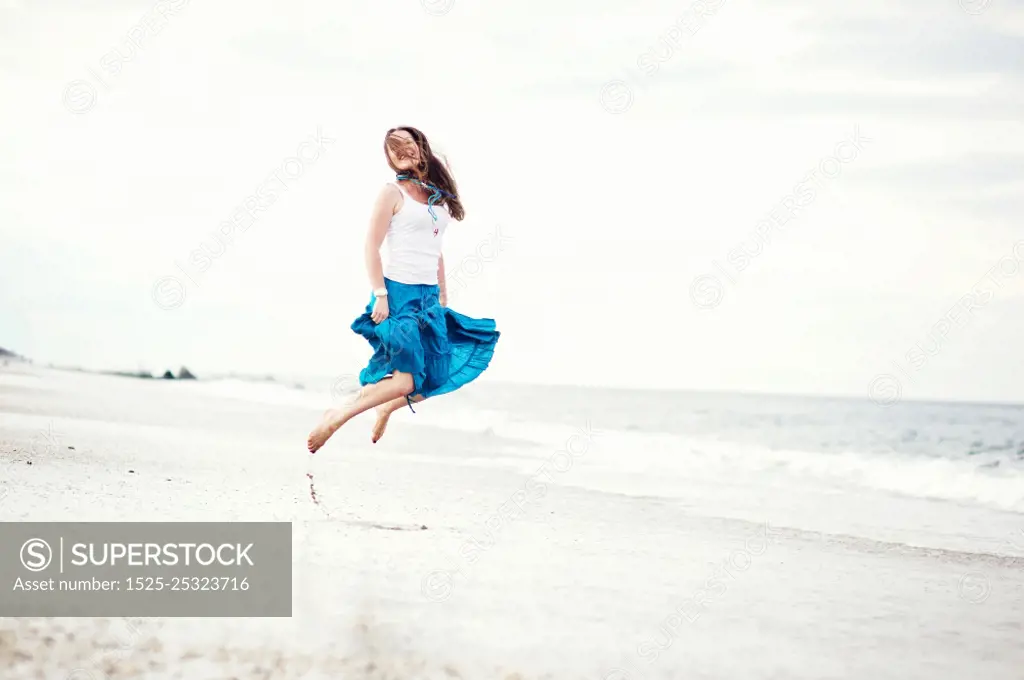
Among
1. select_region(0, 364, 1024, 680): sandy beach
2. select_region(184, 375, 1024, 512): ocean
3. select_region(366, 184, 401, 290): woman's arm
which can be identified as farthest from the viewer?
select_region(184, 375, 1024, 512): ocean

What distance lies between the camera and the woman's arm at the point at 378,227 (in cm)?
381

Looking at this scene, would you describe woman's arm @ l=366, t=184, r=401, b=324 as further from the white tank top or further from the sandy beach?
the sandy beach

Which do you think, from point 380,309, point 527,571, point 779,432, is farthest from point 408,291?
point 779,432

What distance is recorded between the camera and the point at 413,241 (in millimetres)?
3918

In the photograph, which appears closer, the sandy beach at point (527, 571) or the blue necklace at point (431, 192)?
the sandy beach at point (527, 571)

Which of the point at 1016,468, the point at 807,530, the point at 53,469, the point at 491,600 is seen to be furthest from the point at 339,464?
the point at 1016,468

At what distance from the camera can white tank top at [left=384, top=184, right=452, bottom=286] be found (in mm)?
3863

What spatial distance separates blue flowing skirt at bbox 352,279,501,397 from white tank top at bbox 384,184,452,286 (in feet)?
0.15

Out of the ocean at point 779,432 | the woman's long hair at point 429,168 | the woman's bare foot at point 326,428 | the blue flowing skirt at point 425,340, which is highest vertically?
the ocean at point 779,432

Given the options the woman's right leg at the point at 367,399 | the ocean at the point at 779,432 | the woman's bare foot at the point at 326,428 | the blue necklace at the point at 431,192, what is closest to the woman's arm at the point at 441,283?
the blue necklace at the point at 431,192

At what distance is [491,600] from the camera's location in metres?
4.36

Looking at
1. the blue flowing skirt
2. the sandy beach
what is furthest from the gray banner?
the blue flowing skirt

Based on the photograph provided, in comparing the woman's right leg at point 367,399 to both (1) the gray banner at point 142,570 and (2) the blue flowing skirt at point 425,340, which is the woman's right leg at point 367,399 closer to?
(2) the blue flowing skirt at point 425,340

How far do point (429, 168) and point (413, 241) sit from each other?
29 centimetres
